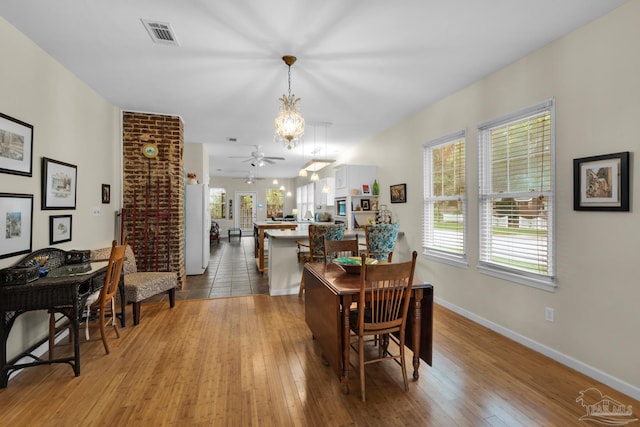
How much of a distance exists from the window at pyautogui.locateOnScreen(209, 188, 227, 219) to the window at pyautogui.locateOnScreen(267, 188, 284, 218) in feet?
6.32

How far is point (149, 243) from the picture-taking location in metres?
4.64

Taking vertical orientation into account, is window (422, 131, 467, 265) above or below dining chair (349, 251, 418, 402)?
above

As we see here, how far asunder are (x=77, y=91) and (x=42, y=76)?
596 millimetres

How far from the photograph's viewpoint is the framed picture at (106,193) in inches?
158

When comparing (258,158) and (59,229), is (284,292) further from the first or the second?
(258,158)

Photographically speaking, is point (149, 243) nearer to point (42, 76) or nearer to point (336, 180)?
point (42, 76)

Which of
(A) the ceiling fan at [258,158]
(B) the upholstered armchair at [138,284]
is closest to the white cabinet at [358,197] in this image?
(A) the ceiling fan at [258,158]

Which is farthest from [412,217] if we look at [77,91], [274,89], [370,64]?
[77,91]

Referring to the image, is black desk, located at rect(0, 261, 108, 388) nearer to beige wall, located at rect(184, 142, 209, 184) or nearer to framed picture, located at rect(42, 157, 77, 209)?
framed picture, located at rect(42, 157, 77, 209)

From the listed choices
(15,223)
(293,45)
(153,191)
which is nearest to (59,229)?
(15,223)

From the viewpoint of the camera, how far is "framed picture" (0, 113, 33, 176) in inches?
91.8

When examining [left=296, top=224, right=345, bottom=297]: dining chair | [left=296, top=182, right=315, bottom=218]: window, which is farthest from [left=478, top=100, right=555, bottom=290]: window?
[left=296, top=182, right=315, bottom=218]: window

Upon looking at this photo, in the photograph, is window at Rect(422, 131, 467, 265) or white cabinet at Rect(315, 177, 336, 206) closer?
window at Rect(422, 131, 467, 265)

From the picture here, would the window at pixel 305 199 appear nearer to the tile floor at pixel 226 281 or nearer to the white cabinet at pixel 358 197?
the tile floor at pixel 226 281
